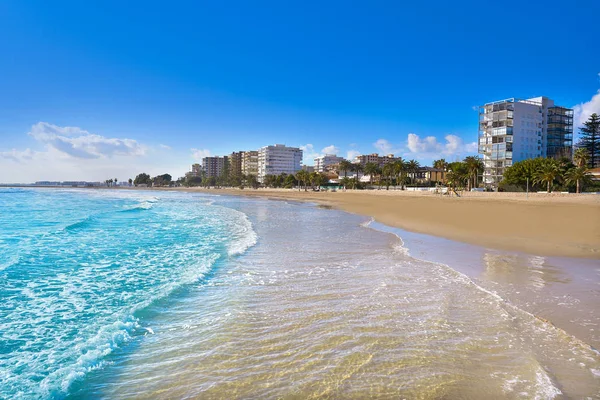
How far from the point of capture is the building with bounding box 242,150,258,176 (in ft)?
594

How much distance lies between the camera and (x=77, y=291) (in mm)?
7789

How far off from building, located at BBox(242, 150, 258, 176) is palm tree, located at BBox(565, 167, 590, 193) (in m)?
141

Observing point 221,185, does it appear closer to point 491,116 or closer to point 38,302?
point 491,116

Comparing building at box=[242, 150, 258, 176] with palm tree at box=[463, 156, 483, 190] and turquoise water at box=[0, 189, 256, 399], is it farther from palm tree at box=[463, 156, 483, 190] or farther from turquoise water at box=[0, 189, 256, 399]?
turquoise water at box=[0, 189, 256, 399]

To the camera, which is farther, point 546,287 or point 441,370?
point 546,287

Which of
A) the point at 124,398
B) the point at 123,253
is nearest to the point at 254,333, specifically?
the point at 124,398

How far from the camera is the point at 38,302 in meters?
7.04

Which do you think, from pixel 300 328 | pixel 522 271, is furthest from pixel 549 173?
pixel 300 328

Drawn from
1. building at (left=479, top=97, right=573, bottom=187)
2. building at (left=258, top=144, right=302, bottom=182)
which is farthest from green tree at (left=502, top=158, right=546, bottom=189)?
building at (left=258, top=144, right=302, bottom=182)

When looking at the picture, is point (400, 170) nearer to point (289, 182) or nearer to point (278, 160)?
point (289, 182)

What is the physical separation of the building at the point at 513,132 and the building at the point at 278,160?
99329 mm

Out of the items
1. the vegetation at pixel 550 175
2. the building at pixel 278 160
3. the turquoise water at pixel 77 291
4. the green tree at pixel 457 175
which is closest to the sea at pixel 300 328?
the turquoise water at pixel 77 291

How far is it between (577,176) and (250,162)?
151 metres

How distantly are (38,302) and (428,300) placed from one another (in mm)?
7644
